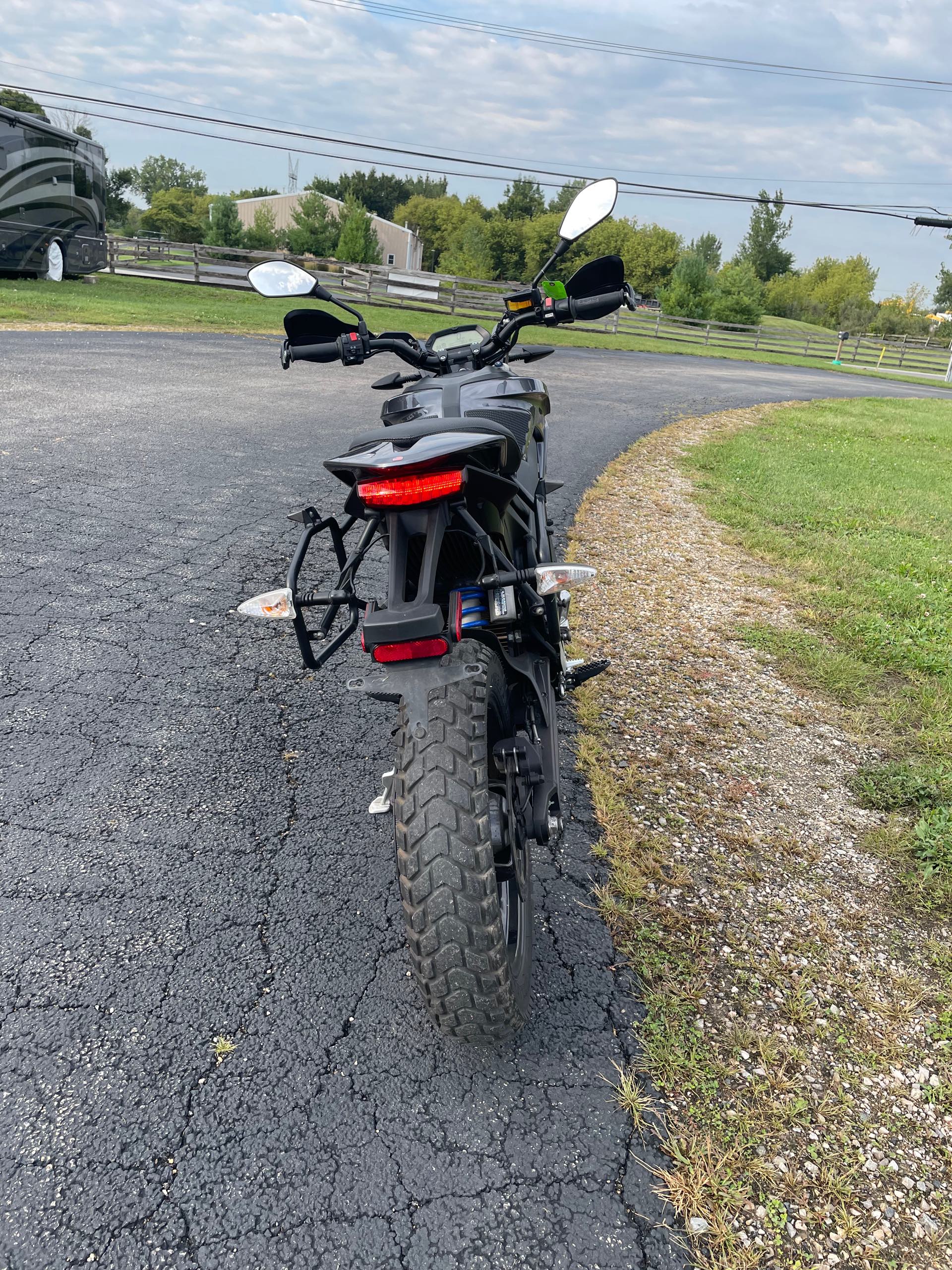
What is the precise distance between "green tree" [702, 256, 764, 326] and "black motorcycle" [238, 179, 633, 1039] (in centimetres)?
4323

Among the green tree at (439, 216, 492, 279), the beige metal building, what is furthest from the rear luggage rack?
the beige metal building

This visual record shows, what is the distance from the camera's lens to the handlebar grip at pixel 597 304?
2.77 m

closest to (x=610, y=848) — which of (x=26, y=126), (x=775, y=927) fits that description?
(x=775, y=927)

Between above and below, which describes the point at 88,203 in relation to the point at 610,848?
above

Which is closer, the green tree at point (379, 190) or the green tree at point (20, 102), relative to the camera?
the green tree at point (20, 102)

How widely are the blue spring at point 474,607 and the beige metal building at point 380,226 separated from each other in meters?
71.9

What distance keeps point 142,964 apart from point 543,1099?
1.12m

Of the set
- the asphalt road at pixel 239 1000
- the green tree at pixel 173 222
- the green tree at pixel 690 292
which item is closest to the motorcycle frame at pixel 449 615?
the asphalt road at pixel 239 1000

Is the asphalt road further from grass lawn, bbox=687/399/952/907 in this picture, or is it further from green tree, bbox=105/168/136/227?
green tree, bbox=105/168/136/227

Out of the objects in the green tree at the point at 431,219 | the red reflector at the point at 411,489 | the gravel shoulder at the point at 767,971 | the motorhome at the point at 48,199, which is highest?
the green tree at the point at 431,219

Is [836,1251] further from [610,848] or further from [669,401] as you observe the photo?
[669,401]

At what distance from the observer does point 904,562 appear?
5844 mm

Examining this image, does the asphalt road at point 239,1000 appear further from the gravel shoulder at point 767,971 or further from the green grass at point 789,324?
the green grass at point 789,324

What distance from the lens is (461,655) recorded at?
1.86 metres
